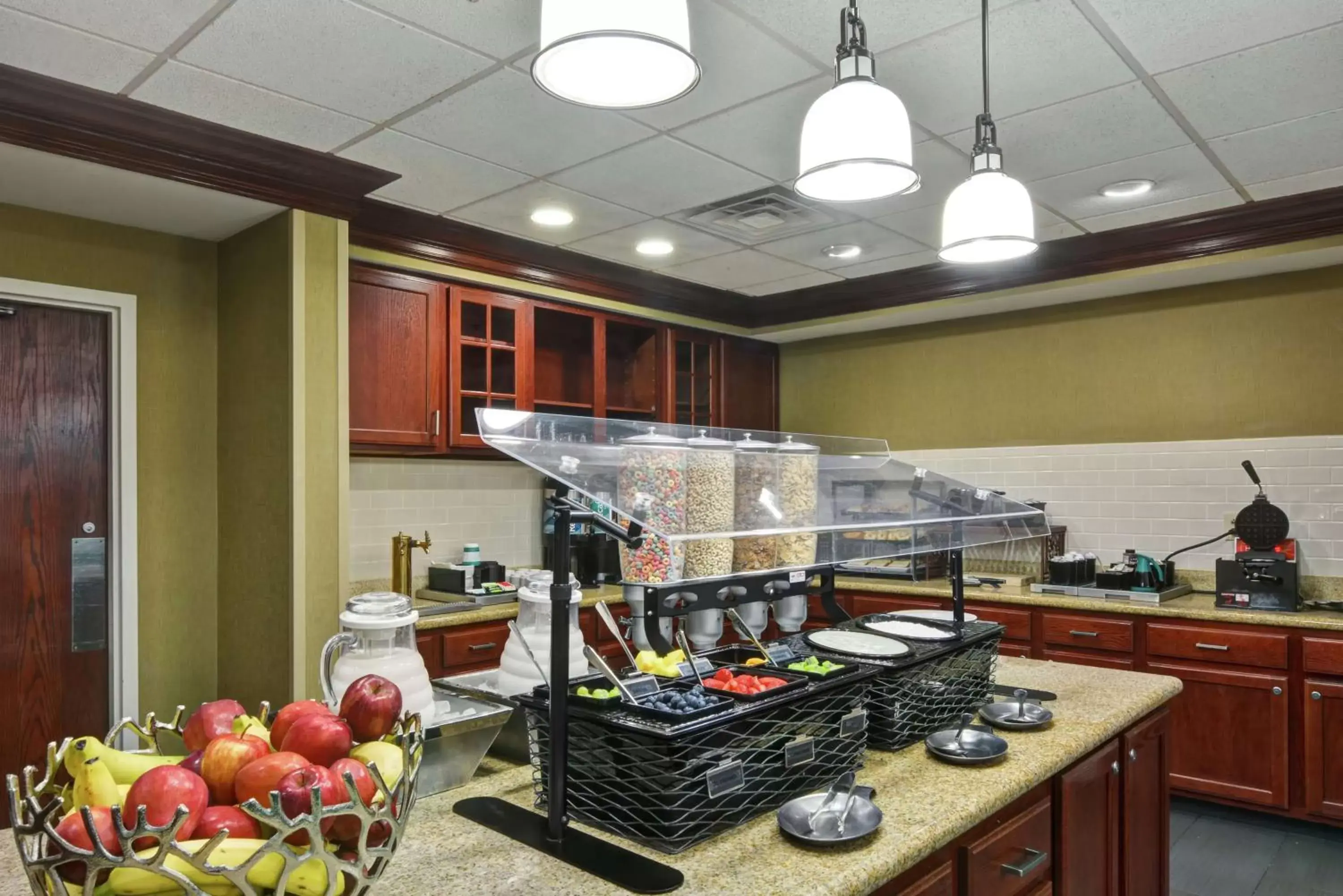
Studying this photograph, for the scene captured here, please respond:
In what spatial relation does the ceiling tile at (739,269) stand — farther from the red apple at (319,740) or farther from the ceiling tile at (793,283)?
the red apple at (319,740)

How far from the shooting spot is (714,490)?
1461 mm

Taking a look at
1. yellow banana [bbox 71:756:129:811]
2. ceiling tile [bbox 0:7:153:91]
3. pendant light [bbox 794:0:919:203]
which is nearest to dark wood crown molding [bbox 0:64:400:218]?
ceiling tile [bbox 0:7:153:91]

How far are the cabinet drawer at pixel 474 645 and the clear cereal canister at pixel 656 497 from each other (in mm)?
2347

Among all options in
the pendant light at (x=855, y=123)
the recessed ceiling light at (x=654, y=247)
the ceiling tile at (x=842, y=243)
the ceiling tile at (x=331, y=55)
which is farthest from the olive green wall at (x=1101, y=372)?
the ceiling tile at (x=331, y=55)

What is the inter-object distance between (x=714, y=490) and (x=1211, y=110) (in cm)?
A: 237

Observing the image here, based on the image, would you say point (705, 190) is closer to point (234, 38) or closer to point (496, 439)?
point (234, 38)

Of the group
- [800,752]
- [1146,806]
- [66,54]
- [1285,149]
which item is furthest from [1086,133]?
[66,54]

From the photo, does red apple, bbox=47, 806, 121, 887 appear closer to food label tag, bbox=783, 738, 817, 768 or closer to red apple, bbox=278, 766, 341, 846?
red apple, bbox=278, 766, 341, 846

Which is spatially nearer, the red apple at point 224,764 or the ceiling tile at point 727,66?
the red apple at point 224,764

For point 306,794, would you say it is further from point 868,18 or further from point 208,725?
point 868,18

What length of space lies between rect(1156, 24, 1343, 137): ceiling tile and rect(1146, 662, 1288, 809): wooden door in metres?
2.15

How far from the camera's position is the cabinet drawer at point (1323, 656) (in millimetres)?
3381

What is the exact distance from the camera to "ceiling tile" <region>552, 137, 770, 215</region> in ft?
10.2

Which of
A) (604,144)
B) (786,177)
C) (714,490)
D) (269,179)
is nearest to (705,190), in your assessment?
(786,177)
